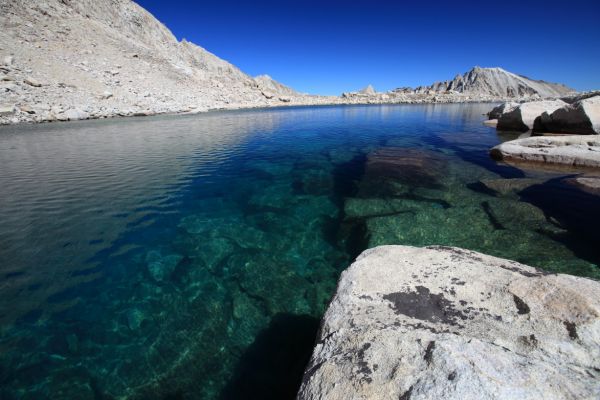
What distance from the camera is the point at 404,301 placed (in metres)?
3.26

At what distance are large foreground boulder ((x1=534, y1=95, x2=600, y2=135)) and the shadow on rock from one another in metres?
22.1

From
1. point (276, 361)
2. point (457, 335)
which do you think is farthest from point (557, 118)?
point (276, 361)

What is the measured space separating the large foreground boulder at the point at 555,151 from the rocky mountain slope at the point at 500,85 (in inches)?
7190

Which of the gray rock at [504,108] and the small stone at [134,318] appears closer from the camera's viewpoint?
the small stone at [134,318]

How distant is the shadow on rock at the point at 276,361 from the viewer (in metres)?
4.01

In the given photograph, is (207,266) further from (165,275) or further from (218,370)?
(218,370)

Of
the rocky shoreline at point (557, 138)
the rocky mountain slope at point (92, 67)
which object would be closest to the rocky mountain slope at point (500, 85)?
the rocky mountain slope at point (92, 67)

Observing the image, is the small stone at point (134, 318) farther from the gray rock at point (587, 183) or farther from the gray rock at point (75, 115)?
the gray rock at point (75, 115)

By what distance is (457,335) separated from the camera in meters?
2.58

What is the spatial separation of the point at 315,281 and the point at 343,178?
24.9 ft

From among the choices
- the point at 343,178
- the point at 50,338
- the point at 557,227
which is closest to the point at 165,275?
the point at 50,338

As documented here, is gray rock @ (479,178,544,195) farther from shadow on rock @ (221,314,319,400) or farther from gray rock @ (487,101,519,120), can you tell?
gray rock @ (487,101,519,120)

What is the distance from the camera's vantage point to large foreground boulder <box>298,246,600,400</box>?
6.83 feet

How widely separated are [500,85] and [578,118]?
19528 cm
